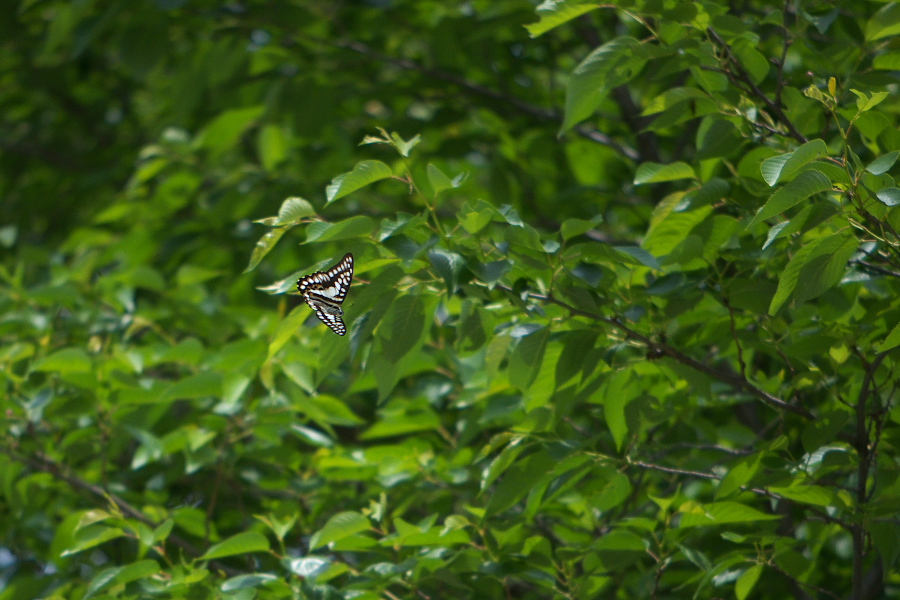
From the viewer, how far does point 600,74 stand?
6.03ft

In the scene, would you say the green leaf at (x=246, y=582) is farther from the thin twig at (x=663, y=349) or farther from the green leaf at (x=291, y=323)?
the thin twig at (x=663, y=349)

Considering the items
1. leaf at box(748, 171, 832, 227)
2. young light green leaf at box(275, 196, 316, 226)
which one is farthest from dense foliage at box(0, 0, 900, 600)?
young light green leaf at box(275, 196, 316, 226)

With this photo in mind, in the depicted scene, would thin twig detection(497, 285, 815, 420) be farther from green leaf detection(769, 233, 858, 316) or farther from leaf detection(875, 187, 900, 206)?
leaf detection(875, 187, 900, 206)

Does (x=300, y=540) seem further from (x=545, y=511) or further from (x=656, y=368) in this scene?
(x=656, y=368)

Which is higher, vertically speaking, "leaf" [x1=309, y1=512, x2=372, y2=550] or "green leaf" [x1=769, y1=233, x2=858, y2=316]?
"green leaf" [x1=769, y1=233, x2=858, y2=316]

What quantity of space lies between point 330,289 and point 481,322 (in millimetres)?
294

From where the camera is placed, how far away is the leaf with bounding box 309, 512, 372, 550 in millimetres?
1888

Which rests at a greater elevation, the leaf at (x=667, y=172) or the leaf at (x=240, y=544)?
the leaf at (x=667, y=172)

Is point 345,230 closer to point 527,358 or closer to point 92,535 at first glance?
point 527,358

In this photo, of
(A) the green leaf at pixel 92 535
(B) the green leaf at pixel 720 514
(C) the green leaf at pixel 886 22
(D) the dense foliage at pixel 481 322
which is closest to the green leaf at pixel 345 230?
(D) the dense foliage at pixel 481 322

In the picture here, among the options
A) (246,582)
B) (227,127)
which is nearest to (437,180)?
(246,582)

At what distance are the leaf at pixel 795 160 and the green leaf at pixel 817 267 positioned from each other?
13 centimetres

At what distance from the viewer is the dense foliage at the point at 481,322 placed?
159cm

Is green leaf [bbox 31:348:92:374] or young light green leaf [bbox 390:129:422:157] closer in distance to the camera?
young light green leaf [bbox 390:129:422:157]
